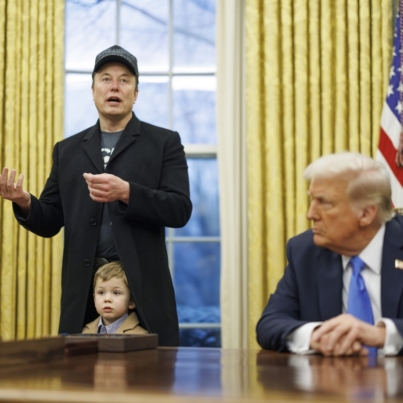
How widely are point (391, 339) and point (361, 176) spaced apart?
57 centimetres

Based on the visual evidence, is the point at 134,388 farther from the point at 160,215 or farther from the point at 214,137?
the point at 214,137

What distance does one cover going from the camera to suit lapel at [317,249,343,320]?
217 centimetres

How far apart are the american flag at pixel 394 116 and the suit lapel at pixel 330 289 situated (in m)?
2.06

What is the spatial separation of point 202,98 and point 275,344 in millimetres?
3086

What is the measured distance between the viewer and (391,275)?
213cm

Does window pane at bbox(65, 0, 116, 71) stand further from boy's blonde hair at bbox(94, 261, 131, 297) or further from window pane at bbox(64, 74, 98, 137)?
boy's blonde hair at bbox(94, 261, 131, 297)

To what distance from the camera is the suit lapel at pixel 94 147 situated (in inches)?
122

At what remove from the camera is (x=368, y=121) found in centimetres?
446

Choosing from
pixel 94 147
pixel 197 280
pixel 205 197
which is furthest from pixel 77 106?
pixel 94 147

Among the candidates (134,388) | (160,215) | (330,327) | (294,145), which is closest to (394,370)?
(330,327)

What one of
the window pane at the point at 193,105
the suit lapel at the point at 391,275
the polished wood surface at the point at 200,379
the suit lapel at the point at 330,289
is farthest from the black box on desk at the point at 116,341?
the window pane at the point at 193,105

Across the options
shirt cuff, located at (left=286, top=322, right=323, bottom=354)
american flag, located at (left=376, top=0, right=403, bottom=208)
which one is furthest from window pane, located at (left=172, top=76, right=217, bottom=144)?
shirt cuff, located at (left=286, top=322, right=323, bottom=354)

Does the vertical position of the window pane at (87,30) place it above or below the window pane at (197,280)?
Result: above

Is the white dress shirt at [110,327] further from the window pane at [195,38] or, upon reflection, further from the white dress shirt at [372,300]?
the window pane at [195,38]
